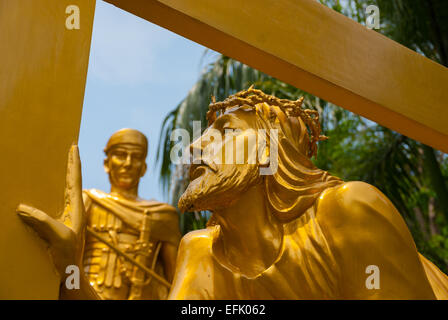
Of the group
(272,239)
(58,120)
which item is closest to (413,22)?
(272,239)

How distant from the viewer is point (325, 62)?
241cm

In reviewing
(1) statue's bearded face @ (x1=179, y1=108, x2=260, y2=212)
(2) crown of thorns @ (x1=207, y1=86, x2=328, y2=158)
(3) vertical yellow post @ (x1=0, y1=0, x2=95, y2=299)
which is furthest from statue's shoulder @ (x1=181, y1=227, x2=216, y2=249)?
(3) vertical yellow post @ (x1=0, y1=0, x2=95, y2=299)

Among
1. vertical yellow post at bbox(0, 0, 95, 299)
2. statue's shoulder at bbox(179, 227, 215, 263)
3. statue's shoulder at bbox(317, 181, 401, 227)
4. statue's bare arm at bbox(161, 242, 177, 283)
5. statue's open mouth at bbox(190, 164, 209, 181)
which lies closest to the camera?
vertical yellow post at bbox(0, 0, 95, 299)

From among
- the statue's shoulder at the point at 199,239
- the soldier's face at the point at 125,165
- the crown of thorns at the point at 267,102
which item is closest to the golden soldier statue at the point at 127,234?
the soldier's face at the point at 125,165

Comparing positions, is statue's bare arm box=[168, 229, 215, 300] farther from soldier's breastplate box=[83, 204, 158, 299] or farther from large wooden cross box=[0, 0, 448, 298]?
soldier's breastplate box=[83, 204, 158, 299]

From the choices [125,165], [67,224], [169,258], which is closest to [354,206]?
[67,224]

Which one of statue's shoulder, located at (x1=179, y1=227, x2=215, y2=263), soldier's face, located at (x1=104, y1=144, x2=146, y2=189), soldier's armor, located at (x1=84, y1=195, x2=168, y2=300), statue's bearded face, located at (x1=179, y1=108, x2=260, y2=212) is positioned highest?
soldier's face, located at (x1=104, y1=144, x2=146, y2=189)

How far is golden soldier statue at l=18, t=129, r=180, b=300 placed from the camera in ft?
17.6

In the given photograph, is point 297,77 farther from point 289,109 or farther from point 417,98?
point 417,98

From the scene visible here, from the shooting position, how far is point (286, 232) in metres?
2.47

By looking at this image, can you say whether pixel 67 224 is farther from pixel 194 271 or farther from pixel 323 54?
pixel 323 54

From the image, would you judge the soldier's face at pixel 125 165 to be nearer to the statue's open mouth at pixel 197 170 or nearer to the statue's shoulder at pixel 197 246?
the statue's shoulder at pixel 197 246

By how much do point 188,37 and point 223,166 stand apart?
0.47m
